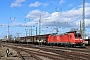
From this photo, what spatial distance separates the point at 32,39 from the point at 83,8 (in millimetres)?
51107

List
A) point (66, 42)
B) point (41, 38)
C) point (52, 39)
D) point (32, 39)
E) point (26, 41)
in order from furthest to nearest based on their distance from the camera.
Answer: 1. point (26, 41)
2. point (32, 39)
3. point (41, 38)
4. point (52, 39)
5. point (66, 42)

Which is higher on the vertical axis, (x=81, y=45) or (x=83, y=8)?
(x=83, y=8)

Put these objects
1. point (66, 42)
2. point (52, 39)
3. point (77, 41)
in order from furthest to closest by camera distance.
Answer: point (52, 39)
point (66, 42)
point (77, 41)

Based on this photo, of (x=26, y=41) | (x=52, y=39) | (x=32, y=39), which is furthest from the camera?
(x=26, y=41)

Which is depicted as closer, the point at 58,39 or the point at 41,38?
the point at 58,39

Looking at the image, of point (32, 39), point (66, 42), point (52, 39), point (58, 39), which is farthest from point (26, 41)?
point (66, 42)

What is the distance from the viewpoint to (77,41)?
5184cm

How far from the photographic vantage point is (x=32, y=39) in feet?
333

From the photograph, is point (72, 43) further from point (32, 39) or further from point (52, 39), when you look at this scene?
point (32, 39)

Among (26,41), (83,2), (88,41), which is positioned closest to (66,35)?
(83,2)

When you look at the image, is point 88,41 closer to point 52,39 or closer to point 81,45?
point 52,39

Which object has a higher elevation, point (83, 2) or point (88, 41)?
point (83, 2)

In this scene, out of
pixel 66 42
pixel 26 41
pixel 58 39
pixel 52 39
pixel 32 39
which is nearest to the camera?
pixel 66 42

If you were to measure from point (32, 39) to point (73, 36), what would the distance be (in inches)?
1969
